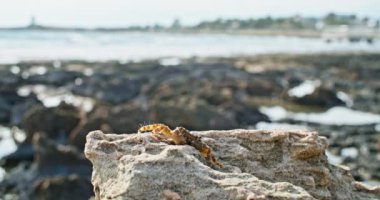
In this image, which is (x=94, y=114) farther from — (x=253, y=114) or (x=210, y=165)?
(x=210, y=165)

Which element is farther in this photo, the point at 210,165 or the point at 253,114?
the point at 253,114

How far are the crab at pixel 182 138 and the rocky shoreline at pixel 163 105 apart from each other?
32.0 feet

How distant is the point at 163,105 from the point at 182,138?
19.7m

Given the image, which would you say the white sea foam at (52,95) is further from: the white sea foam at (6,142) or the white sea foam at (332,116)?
the white sea foam at (332,116)

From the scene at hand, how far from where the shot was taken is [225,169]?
5605mm

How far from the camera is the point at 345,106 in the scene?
37125 millimetres

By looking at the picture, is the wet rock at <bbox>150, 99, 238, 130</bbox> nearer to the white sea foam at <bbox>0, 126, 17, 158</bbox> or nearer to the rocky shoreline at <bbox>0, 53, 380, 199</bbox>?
the rocky shoreline at <bbox>0, 53, 380, 199</bbox>

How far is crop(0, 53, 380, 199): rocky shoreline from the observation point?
1888 centimetres

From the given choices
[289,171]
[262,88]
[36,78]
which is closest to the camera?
[289,171]

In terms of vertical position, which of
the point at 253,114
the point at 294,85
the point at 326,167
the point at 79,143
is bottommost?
the point at 294,85

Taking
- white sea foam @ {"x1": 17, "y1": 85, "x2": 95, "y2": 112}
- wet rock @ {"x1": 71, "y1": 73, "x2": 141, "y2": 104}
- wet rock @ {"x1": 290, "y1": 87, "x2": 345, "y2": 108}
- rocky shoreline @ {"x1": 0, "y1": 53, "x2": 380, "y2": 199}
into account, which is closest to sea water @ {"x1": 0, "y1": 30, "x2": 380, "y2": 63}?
rocky shoreline @ {"x1": 0, "y1": 53, "x2": 380, "y2": 199}

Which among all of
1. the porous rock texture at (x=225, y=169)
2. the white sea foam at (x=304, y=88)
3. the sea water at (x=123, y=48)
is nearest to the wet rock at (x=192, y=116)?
the white sea foam at (x=304, y=88)

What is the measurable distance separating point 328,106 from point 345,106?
918 mm

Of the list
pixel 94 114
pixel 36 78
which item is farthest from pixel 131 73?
pixel 94 114
